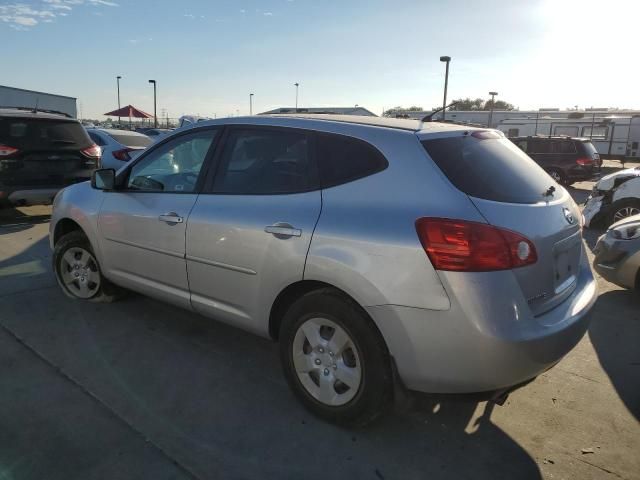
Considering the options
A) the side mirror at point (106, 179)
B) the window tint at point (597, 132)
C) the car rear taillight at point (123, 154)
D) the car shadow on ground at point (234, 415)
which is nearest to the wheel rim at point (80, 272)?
the car shadow on ground at point (234, 415)

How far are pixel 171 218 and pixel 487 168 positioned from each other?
6.93 feet

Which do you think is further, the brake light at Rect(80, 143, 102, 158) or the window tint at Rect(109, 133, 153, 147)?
the window tint at Rect(109, 133, 153, 147)

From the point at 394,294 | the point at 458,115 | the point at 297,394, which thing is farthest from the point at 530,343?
the point at 458,115

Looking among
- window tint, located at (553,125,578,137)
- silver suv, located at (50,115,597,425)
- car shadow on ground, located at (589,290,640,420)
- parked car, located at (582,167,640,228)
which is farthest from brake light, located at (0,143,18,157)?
window tint, located at (553,125,578,137)

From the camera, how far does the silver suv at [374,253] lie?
2.35 meters

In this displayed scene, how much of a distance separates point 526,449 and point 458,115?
39942 millimetres

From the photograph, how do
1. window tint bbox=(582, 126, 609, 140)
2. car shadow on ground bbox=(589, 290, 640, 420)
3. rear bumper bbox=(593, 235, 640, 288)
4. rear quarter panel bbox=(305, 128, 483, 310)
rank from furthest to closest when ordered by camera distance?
window tint bbox=(582, 126, 609, 140) → rear bumper bbox=(593, 235, 640, 288) → car shadow on ground bbox=(589, 290, 640, 420) → rear quarter panel bbox=(305, 128, 483, 310)

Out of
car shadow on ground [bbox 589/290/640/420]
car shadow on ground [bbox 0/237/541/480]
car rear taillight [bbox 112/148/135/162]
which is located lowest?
car shadow on ground [bbox 0/237/541/480]

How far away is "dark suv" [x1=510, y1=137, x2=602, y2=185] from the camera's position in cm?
1647

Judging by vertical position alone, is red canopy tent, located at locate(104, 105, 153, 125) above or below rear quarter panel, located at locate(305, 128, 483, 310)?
above

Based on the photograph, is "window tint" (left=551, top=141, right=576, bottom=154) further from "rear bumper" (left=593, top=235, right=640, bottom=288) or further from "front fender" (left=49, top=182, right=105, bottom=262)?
"front fender" (left=49, top=182, right=105, bottom=262)

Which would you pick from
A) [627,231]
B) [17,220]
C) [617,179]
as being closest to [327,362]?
[627,231]

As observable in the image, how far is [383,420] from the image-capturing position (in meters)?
2.93

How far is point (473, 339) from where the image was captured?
231 cm
